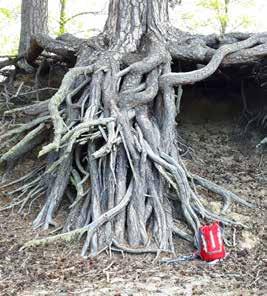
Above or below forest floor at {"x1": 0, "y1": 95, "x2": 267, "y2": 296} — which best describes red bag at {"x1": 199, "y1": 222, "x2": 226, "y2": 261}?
above

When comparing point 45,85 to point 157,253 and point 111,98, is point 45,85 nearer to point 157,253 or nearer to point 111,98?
point 111,98

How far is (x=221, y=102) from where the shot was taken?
7805mm

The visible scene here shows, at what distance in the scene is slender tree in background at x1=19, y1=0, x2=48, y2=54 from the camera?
8.10m

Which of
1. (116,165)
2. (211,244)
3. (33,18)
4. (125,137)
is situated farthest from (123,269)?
(33,18)

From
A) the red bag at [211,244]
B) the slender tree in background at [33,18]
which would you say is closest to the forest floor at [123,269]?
the red bag at [211,244]

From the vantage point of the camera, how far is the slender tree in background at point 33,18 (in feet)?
26.6

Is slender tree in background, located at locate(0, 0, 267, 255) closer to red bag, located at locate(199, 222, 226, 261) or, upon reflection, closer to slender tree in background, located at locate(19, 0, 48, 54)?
red bag, located at locate(199, 222, 226, 261)

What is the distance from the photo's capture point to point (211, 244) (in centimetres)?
468

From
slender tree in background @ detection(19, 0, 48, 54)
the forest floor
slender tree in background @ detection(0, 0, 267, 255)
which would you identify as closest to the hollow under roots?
slender tree in background @ detection(0, 0, 267, 255)

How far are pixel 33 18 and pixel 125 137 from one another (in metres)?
3.63

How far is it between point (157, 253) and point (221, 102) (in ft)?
11.9

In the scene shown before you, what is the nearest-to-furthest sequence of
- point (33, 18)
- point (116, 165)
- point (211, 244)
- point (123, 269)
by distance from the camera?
point (123, 269)
point (211, 244)
point (116, 165)
point (33, 18)

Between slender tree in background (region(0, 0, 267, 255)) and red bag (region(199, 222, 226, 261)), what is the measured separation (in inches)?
14.1

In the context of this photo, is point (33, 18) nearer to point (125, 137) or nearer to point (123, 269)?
point (125, 137)
